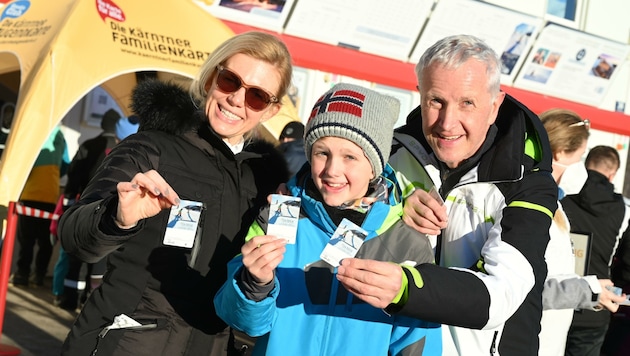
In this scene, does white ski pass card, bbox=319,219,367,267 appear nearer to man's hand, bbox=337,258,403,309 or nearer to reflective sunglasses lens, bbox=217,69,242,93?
man's hand, bbox=337,258,403,309

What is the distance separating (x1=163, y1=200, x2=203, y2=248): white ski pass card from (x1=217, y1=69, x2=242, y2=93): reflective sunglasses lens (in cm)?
55

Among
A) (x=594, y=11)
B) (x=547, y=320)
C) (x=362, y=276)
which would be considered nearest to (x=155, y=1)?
(x=547, y=320)

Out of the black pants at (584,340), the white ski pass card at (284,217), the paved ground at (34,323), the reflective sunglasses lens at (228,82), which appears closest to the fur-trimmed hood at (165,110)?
the reflective sunglasses lens at (228,82)

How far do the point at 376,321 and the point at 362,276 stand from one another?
40 cm

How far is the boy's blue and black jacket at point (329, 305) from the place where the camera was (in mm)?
1940

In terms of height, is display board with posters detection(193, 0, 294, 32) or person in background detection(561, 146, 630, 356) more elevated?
display board with posters detection(193, 0, 294, 32)

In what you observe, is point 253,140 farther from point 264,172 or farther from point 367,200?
point 367,200

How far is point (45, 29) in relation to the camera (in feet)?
19.7

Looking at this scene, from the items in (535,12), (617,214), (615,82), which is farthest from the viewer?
(615,82)

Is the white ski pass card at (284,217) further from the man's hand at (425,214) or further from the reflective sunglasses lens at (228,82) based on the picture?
the reflective sunglasses lens at (228,82)

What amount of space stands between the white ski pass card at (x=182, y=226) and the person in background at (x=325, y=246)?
0.15 metres

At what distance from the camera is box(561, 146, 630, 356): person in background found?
4262 millimetres

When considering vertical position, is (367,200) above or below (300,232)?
above

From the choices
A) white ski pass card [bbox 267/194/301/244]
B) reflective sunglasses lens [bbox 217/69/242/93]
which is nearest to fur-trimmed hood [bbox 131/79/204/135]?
reflective sunglasses lens [bbox 217/69/242/93]
